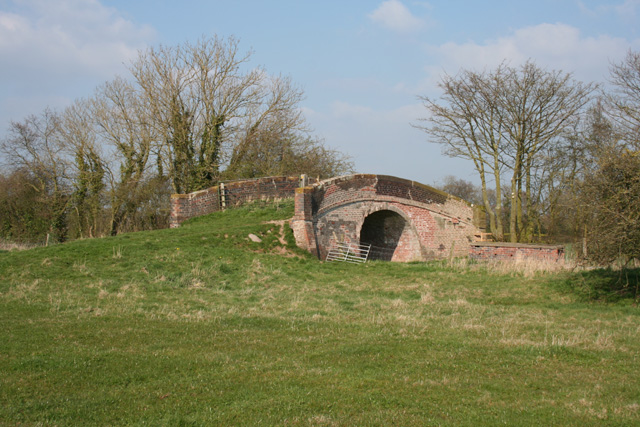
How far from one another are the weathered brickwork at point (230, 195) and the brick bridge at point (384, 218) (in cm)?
342

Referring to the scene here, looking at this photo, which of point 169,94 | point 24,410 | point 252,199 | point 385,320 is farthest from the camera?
point 169,94

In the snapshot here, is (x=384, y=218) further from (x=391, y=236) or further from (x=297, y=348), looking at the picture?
(x=297, y=348)

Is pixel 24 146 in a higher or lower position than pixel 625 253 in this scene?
higher

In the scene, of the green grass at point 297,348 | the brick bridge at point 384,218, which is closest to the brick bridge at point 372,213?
the brick bridge at point 384,218

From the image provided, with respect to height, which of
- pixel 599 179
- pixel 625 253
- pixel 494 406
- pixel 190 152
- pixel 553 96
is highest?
pixel 553 96

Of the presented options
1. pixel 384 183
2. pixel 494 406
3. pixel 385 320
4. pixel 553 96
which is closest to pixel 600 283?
pixel 385 320

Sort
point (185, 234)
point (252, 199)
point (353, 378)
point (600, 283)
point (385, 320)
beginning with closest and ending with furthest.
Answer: point (353, 378)
point (385, 320)
point (600, 283)
point (185, 234)
point (252, 199)

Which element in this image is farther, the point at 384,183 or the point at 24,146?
the point at 24,146

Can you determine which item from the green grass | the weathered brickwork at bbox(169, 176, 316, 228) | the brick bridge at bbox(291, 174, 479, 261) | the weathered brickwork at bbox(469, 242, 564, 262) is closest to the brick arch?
the brick bridge at bbox(291, 174, 479, 261)

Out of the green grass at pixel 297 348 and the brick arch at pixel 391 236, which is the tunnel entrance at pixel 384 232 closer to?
the brick arch at pixel 391 236

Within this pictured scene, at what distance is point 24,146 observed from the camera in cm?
2883

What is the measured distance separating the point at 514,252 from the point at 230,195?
11.8 meters

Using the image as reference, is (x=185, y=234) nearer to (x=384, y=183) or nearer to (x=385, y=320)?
(x=384, y=183)

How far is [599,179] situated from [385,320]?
18.1 ft
